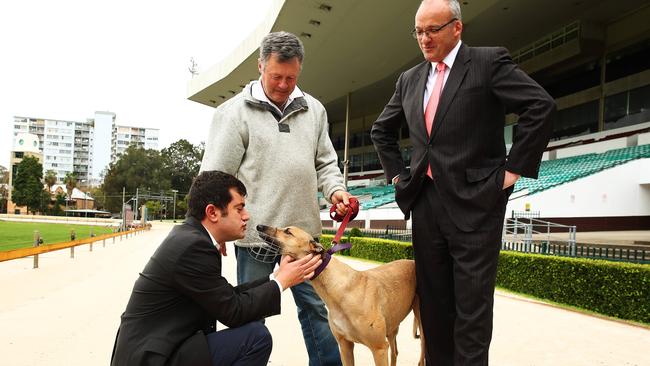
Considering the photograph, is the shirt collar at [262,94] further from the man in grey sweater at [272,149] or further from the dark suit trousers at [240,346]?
the dark suit trousers at [240,346]

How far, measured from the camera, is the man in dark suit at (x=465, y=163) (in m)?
2.22

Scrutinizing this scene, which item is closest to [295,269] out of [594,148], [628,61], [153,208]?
[594,148]

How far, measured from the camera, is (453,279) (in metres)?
2.47

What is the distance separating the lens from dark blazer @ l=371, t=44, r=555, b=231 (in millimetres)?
2166

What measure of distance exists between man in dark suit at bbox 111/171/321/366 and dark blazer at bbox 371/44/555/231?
0.96m

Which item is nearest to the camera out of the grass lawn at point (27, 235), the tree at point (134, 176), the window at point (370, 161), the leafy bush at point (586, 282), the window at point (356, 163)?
the leafy bush at point (586, 282)

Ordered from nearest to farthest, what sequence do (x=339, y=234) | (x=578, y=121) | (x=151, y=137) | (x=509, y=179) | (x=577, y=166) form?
(x=509, y=179), (x=339, y=234), (x=577, y=166), (x=578, y=121), (x=151, y=137)

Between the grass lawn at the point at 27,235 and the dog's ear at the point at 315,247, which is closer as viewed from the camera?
the dog's ear at the point at 315,247

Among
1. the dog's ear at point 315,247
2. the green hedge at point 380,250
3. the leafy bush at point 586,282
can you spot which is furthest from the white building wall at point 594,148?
the dog's ear at point 315,247

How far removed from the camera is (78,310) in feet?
21.9

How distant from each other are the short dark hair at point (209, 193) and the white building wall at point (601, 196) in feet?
63.5

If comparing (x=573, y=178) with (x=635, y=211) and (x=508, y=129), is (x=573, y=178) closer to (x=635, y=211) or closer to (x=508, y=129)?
(x=635, y=211)

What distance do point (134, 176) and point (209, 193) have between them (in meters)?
86.8

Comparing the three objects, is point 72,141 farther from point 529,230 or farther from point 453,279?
point 453,279
